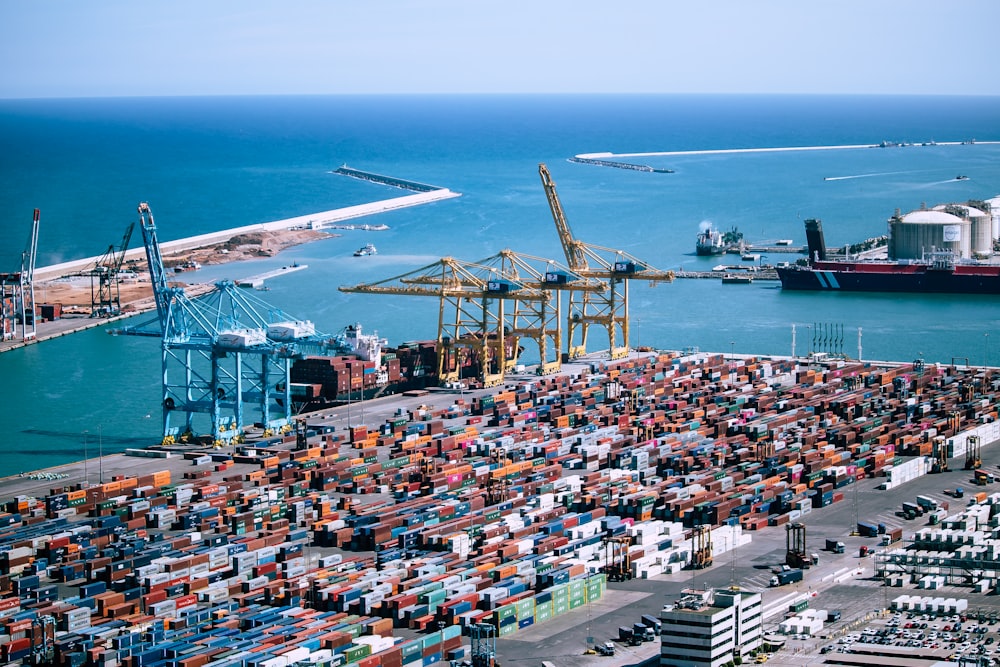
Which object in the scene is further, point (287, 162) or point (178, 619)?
point (287, 162)

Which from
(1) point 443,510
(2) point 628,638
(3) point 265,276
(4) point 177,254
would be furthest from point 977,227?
(2) point 628,638

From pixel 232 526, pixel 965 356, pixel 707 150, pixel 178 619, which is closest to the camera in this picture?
pixel 178 619

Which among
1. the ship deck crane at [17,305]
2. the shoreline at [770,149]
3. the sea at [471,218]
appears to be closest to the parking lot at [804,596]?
the sea at [471,218]

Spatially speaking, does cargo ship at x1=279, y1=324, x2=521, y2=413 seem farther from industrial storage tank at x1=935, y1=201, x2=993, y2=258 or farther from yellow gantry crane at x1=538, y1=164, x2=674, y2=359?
industrial storage tank at x1=935, y1=201, x2=993, y2=258

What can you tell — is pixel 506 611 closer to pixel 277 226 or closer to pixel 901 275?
pixel 901 275

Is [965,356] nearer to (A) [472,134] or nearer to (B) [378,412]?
(B) [378,412]

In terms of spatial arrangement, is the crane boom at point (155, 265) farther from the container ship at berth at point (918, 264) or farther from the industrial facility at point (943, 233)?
the industrial facility at point (943, 233)

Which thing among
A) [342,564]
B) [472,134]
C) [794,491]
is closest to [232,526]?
[342,564]

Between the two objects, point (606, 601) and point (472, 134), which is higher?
point (472, 134)
